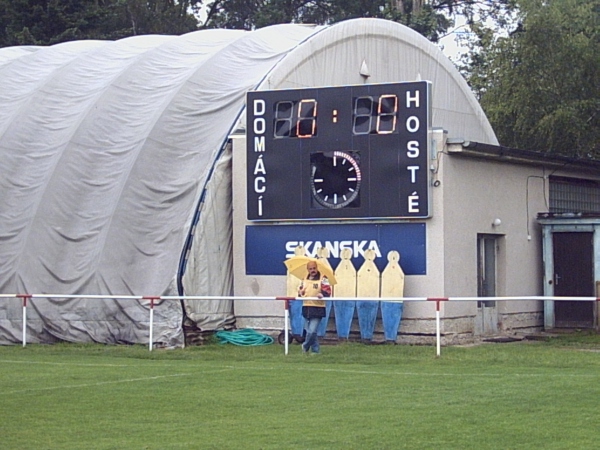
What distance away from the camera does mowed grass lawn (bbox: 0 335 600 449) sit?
466 inches

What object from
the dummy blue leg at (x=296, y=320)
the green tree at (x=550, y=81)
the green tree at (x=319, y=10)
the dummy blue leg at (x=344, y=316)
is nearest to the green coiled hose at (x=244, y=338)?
the dummy blue leg at (x=296, y=320)

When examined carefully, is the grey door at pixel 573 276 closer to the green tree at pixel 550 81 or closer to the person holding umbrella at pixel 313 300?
the person holding umbrella at pixel 313 300

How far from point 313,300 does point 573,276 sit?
9.24m

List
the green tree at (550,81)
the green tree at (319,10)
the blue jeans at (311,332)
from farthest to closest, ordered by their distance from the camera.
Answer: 1. the green tree at (319,10)
2. the green tree at (550,81)
3. the blue jeans at (311,332)

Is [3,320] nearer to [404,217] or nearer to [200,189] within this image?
[200,189]

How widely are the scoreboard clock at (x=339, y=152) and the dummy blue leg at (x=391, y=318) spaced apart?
186cm

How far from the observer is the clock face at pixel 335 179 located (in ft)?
80.9

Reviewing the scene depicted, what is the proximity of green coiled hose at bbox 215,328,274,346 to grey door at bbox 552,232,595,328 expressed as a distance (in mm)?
7536

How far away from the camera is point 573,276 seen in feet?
92.5

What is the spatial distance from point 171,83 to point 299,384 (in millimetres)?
13711

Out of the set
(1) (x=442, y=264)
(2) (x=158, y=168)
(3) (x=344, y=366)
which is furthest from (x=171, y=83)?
(3) (x=344, y=366)

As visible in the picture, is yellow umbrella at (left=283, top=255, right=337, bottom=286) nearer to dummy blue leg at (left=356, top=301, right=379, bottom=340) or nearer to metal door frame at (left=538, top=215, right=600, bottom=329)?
dummy blue leg at (left=356, top=301, right=379, bottom=340)

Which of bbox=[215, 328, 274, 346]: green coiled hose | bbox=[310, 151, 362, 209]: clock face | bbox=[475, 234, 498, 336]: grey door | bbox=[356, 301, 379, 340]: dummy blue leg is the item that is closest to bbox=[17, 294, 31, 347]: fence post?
bbox=[215, 328, 274, 346]: green coiled hose

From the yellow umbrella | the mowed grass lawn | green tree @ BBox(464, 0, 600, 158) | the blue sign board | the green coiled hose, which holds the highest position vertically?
green tree @ BBox(464, 0, 600, 158)
